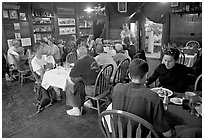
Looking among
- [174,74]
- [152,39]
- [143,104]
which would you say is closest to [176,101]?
[143,104]

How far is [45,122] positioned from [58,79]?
0.65 m

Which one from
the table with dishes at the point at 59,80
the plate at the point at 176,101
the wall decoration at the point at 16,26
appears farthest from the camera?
the wall decoration at the point at 16,26

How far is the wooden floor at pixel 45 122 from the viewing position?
2.29 metres

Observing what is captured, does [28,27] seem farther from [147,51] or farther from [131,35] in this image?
[147,51]

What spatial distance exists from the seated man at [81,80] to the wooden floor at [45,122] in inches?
7.0

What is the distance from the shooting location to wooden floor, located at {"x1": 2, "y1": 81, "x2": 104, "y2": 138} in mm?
2295

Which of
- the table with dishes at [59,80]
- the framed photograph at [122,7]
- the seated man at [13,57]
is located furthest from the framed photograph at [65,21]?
the table with dishes at [59,80]

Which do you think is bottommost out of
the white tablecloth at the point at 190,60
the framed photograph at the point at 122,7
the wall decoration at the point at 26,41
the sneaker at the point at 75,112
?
the sneaker at the point at 75,112

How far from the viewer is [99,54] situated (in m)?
3.37

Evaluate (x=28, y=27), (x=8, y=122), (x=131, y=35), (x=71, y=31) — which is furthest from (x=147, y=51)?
(x=8, y=122)

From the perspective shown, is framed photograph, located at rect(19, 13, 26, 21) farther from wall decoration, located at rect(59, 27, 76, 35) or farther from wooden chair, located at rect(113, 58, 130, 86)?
wooden chair, located at rect(113, 58, 130, 86)

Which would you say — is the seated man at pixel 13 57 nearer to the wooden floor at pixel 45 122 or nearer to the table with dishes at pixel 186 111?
the wooden floor at pixel 45 122

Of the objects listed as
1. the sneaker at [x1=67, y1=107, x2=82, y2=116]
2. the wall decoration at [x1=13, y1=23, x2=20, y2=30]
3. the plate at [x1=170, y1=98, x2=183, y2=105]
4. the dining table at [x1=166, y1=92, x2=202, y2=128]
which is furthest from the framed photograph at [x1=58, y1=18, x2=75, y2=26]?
the dining table at [x1=166, y1=92, x2=202, y2=128]

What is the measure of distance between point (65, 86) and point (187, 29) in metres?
5.03
